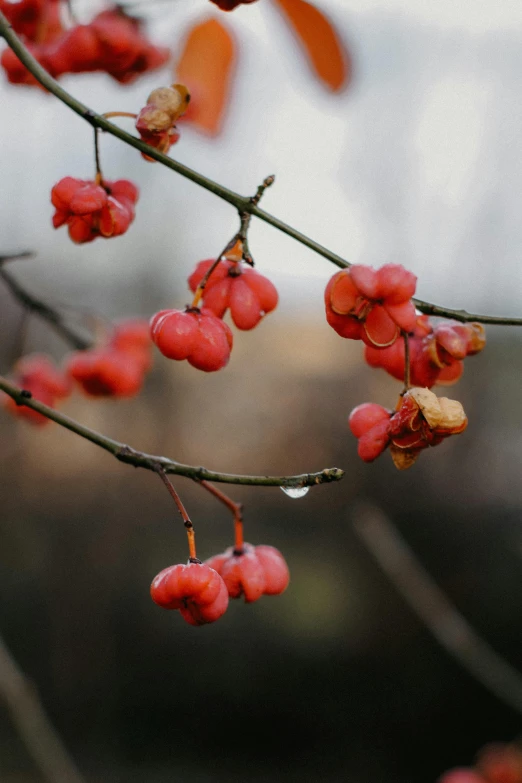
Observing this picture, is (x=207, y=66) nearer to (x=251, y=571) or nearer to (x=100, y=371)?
(x=100, y=371)

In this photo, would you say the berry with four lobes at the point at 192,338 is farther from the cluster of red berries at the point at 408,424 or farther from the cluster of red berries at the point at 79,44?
the cluster of red berries at the point at 79,44

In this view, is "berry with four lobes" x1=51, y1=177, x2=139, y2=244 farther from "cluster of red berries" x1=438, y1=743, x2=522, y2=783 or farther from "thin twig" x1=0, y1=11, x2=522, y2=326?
"cluster of red berries" x1=438, y1=743, x2=522, y2=783

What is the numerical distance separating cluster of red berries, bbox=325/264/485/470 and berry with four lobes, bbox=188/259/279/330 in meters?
0.13

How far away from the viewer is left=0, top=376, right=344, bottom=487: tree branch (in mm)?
622

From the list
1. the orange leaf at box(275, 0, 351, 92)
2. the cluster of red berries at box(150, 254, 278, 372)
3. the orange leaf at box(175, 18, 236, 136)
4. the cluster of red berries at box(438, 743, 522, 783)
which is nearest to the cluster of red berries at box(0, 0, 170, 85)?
the orange leaf at box(175, 18, 236, 136)

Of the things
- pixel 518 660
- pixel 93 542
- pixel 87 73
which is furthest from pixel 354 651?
pixel 87 73

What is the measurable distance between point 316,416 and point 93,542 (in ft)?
7.44

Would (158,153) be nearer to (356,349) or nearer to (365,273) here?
(365,273)

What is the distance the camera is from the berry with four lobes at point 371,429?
74 centimetres

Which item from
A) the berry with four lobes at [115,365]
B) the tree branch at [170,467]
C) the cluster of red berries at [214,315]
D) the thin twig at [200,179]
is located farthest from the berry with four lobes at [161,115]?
the berry with four lobes at [115,365]

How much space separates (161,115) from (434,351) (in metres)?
0.37

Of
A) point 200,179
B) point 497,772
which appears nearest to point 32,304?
point 200,179

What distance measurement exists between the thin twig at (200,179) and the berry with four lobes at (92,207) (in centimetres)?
14

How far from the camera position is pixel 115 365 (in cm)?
152
